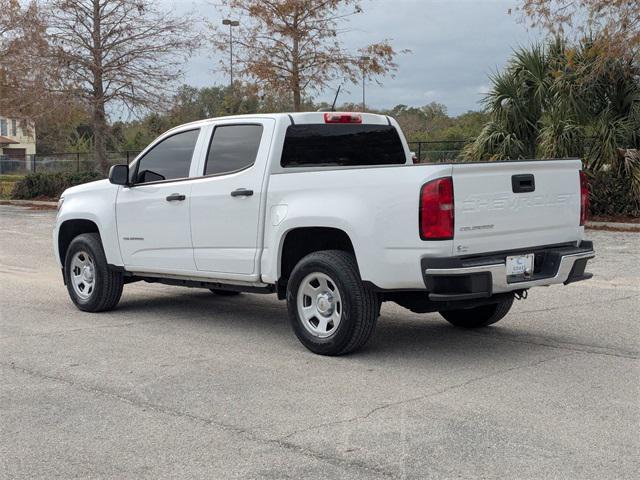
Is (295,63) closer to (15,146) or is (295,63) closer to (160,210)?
(160,210)

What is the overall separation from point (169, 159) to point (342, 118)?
1.76 metres

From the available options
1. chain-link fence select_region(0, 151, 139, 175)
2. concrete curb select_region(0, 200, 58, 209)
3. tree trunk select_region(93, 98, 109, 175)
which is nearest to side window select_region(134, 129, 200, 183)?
concrete curb select_region(0, 200, 58, 209)

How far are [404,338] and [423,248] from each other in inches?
62.3

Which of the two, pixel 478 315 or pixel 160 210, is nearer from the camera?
pixel 478 315

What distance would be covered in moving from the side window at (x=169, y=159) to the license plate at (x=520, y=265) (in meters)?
3.24

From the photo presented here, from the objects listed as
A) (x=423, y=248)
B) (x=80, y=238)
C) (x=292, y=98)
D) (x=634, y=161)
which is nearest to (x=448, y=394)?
(x=423, y=248)

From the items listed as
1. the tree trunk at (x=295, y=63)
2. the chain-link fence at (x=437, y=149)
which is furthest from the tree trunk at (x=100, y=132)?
the chain-link fence at (x=437, y=149)

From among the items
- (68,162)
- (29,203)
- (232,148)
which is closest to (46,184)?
(29,203)

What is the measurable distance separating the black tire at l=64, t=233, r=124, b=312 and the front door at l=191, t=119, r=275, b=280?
1.44 metres

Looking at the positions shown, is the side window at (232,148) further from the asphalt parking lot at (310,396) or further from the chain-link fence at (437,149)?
the chain-link fence at (437,149)

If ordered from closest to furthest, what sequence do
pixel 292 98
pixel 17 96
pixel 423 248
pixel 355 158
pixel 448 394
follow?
pixel 448 394 < pixel 423 248 < pixel 355 158 < pixel 292 98 < pixel 17 96

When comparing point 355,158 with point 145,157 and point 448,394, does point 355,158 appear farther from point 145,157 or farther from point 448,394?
point 448,394

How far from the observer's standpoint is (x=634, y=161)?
1773 centimetres

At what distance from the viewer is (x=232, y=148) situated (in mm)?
7734
